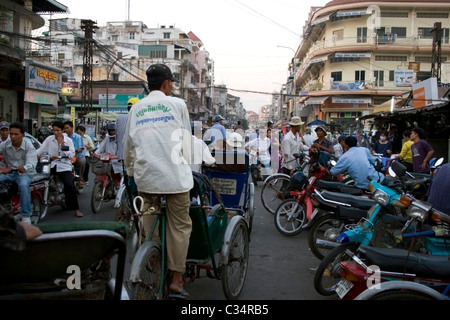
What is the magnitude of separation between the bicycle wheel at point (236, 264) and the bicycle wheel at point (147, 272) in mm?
729

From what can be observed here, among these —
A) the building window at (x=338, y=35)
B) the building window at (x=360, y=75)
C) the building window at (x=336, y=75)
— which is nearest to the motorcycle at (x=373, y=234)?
the building window at (x=360, y=75)

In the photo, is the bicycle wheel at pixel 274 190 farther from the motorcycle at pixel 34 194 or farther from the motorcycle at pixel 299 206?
the motorcycle at pixel 34 194

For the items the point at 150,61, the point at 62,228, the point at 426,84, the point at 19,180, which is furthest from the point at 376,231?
the point at 150,61

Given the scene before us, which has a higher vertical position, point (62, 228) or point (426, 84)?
point (426, 84)

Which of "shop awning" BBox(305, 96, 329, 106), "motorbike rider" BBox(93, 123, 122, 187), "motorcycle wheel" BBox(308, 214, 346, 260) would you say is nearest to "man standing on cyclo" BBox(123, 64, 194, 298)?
"motorcycle wheel" BBox(308, 214, 346, 260)

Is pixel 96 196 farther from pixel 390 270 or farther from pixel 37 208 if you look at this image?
pixel 390 270

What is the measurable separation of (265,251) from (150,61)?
52.4 meters

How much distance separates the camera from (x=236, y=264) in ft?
13.1

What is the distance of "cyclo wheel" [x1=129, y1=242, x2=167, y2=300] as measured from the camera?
2.68 metres

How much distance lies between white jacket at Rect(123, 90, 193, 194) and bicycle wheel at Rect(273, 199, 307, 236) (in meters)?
3.77

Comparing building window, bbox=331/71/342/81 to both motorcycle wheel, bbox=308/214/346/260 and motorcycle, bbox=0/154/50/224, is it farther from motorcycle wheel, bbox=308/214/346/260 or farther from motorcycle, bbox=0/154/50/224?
motorcycle wheel, bbox=308/214/346/260

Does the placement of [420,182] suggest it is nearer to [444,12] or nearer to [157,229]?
[157,229]

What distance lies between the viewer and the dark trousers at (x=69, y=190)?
738cm
